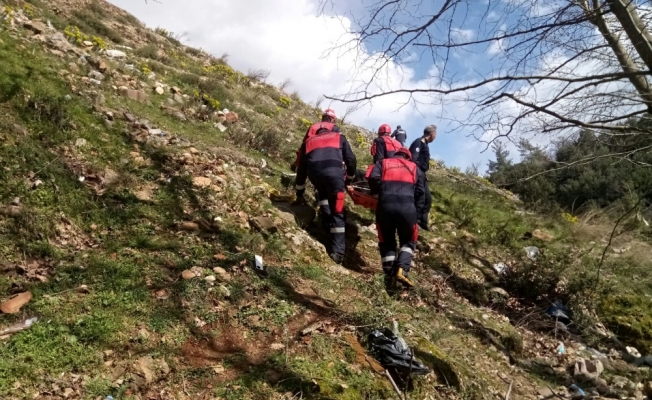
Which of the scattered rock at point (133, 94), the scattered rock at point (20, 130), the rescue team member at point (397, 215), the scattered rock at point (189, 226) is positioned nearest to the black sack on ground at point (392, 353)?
the rescue team member at point (397, 215)

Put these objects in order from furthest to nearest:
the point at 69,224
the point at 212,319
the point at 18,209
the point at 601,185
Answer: the point at 601,185 → the point at 69,224 → the point at 18,209 → the point at 212,319

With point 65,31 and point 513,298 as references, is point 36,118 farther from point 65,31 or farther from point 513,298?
point 513,298

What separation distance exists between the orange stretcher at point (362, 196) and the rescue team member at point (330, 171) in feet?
1.11

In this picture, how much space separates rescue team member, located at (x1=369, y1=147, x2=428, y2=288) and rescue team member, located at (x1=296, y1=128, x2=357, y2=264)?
0.47 meters

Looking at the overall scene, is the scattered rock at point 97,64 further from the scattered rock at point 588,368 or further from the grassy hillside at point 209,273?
the scattered rock at point 588,368

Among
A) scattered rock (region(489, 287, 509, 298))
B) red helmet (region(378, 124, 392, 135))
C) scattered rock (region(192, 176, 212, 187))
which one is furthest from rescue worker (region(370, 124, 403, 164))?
scattered rock (region(192, 176, 212, 187))

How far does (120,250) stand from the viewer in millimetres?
3885

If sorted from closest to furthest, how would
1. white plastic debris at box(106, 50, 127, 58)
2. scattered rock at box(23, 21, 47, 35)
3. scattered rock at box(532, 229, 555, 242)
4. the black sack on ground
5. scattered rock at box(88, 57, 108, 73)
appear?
the black sack on ground < scattered rock at box(23, 21, 47, 35) < scattered rock at box(88, 57, 108, 73) < scattered rock at box(532, 229, 555, 242) < white plastic debris at box(106, 50, 127, 58)

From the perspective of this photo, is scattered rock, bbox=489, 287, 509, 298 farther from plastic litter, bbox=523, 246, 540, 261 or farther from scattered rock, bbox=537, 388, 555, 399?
scattered rock, bbox=537, 388, 555, 399

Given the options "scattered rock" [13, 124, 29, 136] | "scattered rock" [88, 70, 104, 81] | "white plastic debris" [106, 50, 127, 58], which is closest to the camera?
"scattered rock" [13, 124, 29, 136]

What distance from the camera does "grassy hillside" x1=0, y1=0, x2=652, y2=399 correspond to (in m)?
Result: 2.96

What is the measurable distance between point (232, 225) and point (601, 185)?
57.4ft

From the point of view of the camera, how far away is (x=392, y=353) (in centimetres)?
338

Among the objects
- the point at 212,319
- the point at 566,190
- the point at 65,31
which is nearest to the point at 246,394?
the point at 212,319
